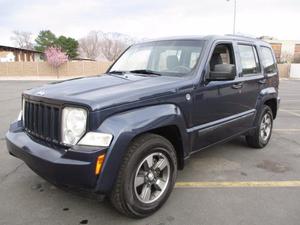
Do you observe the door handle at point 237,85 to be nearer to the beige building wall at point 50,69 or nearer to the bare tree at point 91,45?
the beige building wall at point 50,69

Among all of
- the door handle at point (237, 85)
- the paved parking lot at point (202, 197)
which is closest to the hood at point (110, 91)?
the door handle at point (237, 85)

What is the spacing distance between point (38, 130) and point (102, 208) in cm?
112

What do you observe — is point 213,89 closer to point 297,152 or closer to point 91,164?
point 91,164

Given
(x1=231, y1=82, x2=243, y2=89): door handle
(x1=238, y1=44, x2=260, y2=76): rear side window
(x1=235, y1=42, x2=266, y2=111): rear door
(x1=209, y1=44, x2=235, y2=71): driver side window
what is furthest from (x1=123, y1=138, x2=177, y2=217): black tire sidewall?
(x1=238, y1=44, x2=260, y2=76): rear side window

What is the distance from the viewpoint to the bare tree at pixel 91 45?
7231cm

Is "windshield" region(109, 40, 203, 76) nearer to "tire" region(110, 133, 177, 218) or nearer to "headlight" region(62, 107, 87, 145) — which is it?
"tire" region(110, 133, 177, 218)

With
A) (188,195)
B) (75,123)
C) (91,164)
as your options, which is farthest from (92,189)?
(188,195)

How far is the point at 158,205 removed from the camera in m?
3.05

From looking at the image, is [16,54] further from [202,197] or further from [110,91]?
[202,197]

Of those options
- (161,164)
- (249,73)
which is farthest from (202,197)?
(249,73)

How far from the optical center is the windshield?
365 cm

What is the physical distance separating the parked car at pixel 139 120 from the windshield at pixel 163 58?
1cm

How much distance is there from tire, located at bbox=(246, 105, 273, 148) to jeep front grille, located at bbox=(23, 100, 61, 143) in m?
3.56

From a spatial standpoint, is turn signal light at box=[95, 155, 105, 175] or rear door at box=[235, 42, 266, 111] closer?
turn signal light at box=[95, 155, 105, 175]
